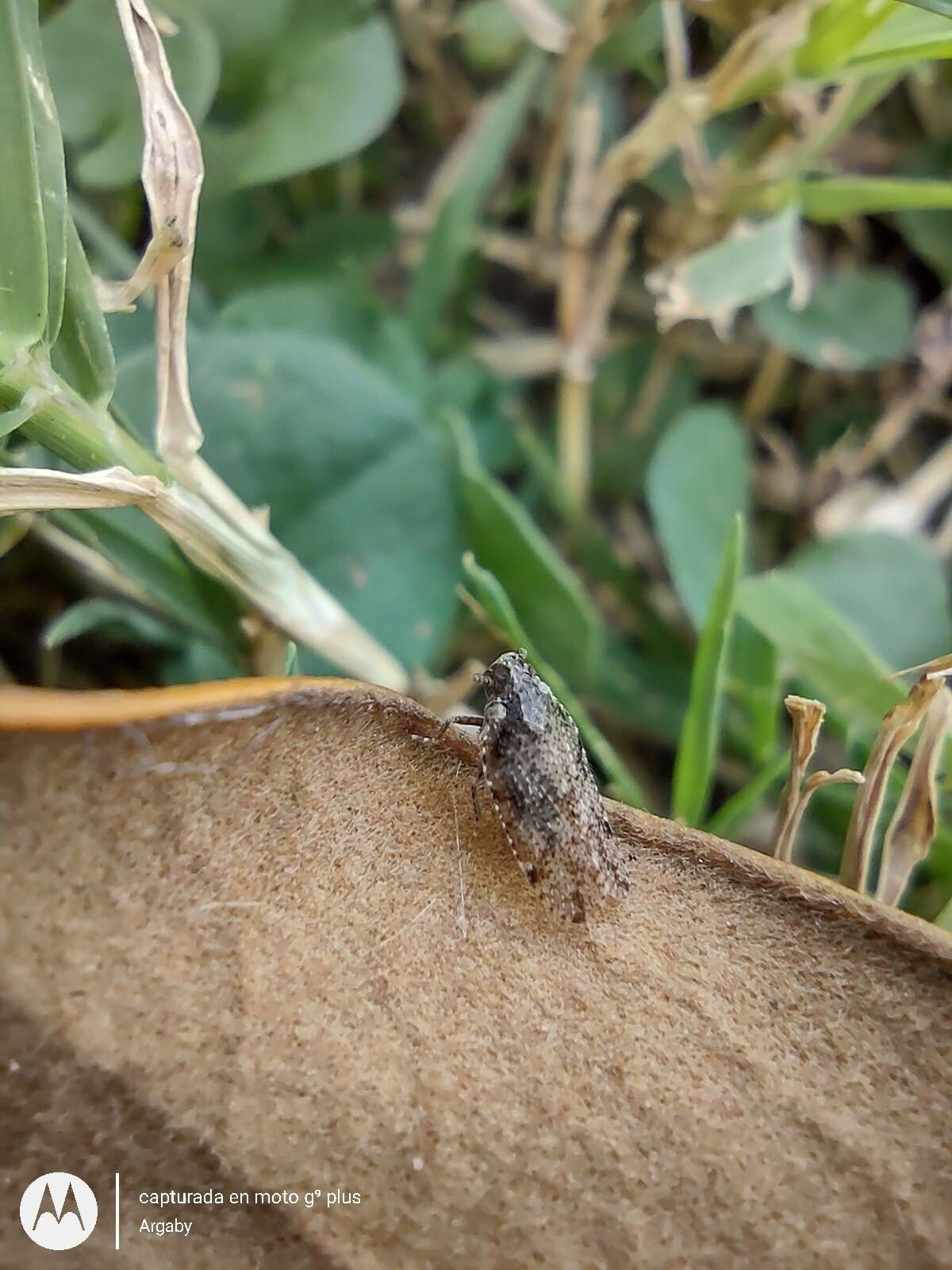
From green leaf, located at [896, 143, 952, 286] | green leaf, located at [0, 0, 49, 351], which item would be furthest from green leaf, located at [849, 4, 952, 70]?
green leaf, located at [0, 0, 49, 351]

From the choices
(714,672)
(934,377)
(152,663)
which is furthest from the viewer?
(934,377)

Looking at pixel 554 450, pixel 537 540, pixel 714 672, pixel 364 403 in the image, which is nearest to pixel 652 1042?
pixel 714 672

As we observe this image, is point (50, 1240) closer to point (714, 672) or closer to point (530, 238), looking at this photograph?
point (714, 672)

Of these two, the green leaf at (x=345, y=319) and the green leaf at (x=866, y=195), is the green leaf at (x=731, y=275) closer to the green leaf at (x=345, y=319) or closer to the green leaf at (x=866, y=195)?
the green leaf at (x=866, y=195)

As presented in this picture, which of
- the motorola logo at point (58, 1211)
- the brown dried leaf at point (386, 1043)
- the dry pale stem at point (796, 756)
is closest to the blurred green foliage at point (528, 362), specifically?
the dry pale stem at point (796, 756)

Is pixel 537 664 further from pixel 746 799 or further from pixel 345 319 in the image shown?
pixel 345 319

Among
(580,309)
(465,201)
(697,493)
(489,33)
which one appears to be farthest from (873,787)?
(489,33)

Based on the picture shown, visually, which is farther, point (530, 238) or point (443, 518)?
point (530, 238)
